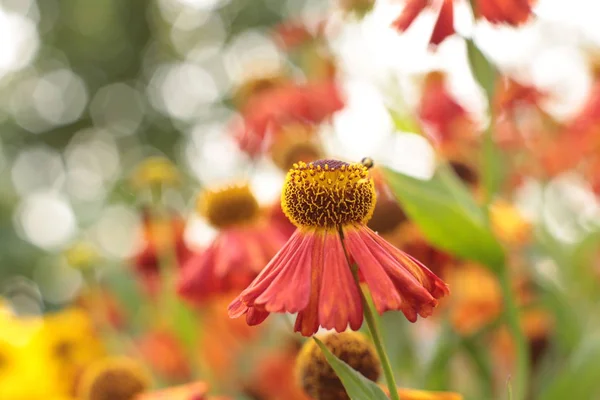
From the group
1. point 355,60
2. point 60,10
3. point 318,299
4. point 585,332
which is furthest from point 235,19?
point 318,299

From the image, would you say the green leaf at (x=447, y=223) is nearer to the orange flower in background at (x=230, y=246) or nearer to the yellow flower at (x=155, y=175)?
the orange flower in background at (x=230, y=246)

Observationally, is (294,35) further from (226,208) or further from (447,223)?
(447,223)

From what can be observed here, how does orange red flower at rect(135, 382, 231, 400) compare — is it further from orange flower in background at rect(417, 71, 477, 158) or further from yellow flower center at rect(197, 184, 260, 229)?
orange flower in background at rect(417, 71, 477, 158)

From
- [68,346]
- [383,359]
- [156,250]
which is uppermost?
[383,359]

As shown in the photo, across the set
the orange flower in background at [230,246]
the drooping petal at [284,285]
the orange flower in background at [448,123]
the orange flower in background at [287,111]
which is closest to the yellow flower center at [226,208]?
the orange flower in background at [230,246]

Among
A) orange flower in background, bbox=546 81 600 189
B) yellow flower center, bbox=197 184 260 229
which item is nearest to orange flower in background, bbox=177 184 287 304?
yellow flower center, bbox=197 184 260 229

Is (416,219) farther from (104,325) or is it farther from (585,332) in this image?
(104,325)

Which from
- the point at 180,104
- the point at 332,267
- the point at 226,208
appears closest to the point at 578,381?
the point at 332,267
